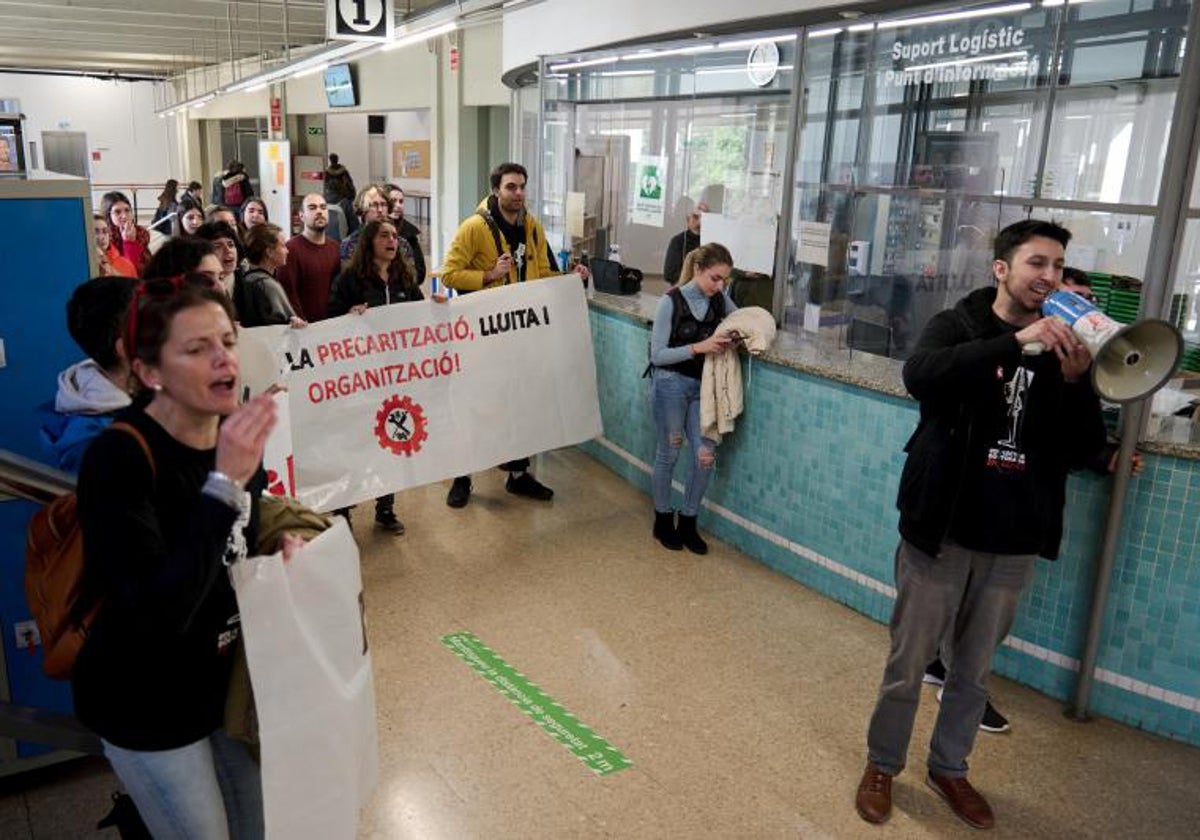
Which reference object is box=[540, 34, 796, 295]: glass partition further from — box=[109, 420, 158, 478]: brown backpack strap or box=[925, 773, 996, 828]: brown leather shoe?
box=[109, 420, 158, 478]: brown backpack strap

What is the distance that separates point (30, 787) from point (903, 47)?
4.80 metres

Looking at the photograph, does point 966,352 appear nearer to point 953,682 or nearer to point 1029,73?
point 953,682

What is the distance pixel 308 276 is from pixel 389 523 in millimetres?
1475

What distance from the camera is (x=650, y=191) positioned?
6.81 metres

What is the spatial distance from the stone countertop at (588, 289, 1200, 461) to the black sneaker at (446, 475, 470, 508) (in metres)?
1.39

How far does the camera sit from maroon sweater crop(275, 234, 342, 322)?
5.30 metres

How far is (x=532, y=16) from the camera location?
7551mm

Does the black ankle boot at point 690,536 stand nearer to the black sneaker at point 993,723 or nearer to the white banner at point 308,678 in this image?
the black sneaker at point 993,723

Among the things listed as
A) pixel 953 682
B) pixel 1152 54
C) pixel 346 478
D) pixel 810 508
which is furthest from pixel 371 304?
pixel 1152 54

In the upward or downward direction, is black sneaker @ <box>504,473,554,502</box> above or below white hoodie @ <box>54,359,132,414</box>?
below

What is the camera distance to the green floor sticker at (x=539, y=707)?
325 centimetres

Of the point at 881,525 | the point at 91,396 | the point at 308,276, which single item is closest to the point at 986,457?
the point at 881,525

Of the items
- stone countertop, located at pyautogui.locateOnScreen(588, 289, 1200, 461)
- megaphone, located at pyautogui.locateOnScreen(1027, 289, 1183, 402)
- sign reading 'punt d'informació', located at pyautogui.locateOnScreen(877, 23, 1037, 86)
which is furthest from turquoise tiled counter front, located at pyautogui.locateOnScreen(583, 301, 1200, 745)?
sign reading 'punt d'informació', located at pyautogui.locateOnScreen(877, 23, 1037, 86)

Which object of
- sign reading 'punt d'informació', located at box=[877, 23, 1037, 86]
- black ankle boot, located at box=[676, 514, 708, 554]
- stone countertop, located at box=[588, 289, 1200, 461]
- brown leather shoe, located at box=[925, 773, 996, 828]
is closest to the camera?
brown leather shoe, located at box=[925, 773, 996, 828]
